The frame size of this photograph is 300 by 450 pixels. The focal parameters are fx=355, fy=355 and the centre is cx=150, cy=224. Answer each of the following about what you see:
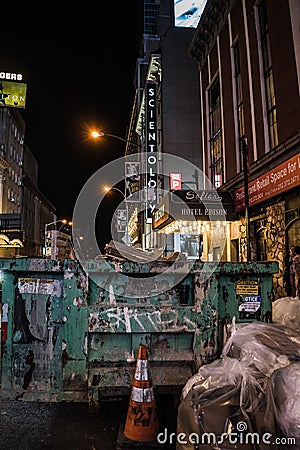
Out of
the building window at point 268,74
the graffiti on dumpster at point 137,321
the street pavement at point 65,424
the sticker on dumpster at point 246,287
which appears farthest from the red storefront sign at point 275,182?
the street pavement at point 65,424

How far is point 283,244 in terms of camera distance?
1059cm

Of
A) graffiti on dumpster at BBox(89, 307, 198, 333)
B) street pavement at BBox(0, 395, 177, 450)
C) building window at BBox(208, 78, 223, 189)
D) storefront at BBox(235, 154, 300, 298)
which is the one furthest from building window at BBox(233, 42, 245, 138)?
street pavement at BBox(0, 395, 177, 450)

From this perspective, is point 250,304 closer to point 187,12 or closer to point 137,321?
point 137,321

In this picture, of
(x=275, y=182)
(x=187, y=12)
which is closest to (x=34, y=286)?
(x=275, y=182)

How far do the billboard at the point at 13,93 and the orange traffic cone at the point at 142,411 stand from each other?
5393cm

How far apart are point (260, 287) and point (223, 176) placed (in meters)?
12.4

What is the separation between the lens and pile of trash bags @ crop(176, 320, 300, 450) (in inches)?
102

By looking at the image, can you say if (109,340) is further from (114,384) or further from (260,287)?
(260,287)

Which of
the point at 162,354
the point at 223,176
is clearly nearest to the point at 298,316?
the point at 162,354

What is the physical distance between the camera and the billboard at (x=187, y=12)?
1185 inches

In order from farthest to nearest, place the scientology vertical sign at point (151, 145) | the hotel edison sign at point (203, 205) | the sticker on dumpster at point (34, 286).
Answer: the scientology vertical sign at point (151, 145)
the hotel edison sign at point (203, 205)
the sticker on dumpster at point (34, 286)

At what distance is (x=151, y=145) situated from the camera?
99.1 feet

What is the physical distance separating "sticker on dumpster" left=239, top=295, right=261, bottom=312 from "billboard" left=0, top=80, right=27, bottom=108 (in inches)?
2113

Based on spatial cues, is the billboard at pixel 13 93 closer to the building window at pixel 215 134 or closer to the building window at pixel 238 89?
the building window at pixel 215 134
